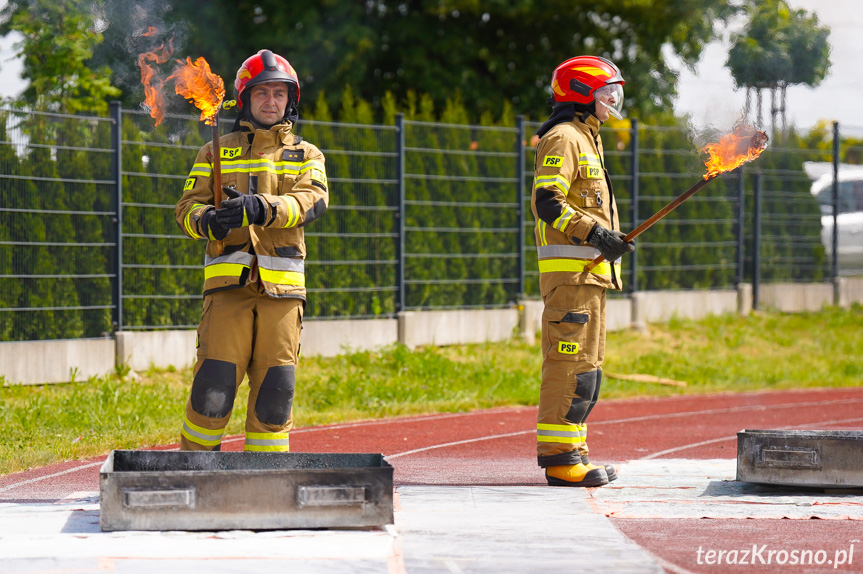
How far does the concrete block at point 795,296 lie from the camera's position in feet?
58.3

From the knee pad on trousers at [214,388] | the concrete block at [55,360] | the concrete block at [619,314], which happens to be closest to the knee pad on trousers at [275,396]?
the knee pad on trousers at [214,388]

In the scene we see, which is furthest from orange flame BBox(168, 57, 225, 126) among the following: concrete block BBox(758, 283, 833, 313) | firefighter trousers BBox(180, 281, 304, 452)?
concrete block BBox(758, 283, 833, 313)

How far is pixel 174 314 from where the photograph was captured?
11586 millimetres

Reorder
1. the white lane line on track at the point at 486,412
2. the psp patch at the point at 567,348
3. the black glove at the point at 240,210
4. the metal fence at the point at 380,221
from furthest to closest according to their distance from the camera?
the metal fence at the point at 380,221 → the white lane line on track at the point at 486,412 → the psp patch at the point at 567,348 → the black glove at the point at 240,210

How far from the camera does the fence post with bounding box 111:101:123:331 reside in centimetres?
1106

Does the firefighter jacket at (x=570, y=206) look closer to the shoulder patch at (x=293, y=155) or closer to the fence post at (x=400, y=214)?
the shoulder patch at (x=293, y=155)

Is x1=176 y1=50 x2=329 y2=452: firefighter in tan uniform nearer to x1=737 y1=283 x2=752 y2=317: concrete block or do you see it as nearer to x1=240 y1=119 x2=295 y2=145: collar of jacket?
x1=240 y1=119 x2=295 y2=145: collar of jacket

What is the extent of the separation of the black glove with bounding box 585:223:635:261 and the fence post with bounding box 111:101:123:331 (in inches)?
247

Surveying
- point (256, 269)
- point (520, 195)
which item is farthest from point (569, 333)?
point (520, 195)

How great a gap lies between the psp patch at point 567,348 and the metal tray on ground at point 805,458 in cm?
98

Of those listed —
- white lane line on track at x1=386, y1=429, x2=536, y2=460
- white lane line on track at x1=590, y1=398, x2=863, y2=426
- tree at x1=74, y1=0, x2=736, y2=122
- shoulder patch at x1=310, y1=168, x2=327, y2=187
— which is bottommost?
white lane line on track at x1=590, y1=398, x2=863, y2=426

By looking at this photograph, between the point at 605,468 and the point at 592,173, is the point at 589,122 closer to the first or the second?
the point at 592,173

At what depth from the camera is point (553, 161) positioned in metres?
6.27

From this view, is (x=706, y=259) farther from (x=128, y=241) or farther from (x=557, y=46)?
(x=128, y=241)
